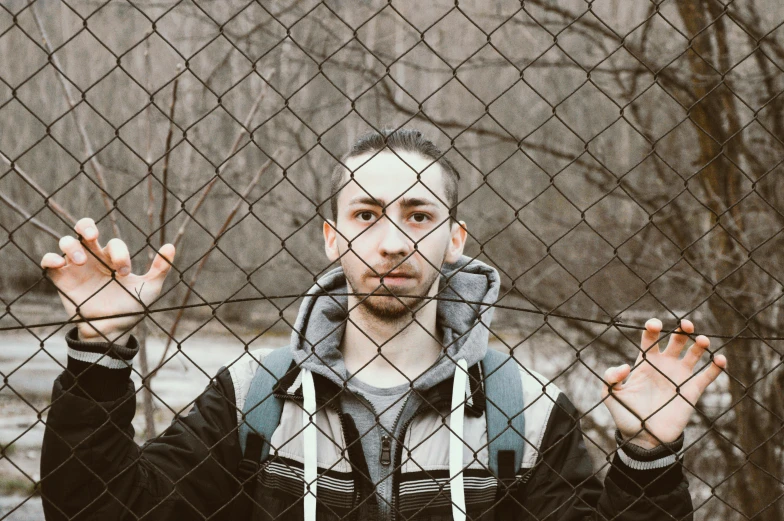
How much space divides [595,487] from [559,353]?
3.58m

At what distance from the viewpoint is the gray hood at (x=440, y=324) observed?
2268 mm

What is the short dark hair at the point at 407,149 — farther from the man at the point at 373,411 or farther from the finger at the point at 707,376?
the finger at the point at 707,376

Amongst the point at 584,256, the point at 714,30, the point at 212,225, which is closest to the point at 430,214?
the point at 714,30

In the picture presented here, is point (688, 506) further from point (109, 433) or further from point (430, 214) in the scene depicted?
point (109, 433)

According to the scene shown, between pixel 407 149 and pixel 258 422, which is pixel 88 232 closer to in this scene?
pixel 258 422

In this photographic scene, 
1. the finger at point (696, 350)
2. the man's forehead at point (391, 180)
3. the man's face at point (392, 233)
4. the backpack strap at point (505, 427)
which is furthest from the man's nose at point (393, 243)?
the finger at point (696, 350)

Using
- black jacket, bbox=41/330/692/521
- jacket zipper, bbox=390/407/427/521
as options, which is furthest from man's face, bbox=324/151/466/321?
black jacket, bbox=41/330/692/521

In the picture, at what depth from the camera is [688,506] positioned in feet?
6.54

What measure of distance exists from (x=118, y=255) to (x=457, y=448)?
3.34 feet

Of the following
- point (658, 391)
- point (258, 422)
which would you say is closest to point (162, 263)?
point (258, 422)

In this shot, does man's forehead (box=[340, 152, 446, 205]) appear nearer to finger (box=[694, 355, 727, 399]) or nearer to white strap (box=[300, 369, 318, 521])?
white strap (box=[300, 369, 318, 521])

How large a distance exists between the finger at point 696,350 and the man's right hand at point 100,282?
125 cm

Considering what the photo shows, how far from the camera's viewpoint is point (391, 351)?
2.42 meters

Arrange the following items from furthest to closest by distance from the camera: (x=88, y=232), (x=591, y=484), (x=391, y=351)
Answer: (x=391, y=351) < (x=591, y=484) < (x=88, y=232)
